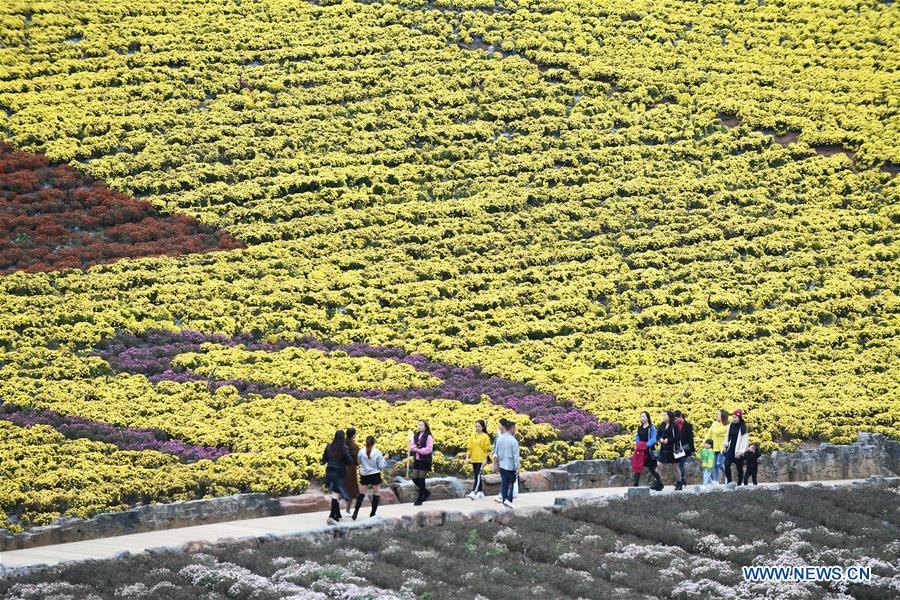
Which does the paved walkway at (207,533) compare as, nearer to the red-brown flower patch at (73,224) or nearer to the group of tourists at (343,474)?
the group of tourists at (343,474)

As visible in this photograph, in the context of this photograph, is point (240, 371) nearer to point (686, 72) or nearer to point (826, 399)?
point (826, 399)

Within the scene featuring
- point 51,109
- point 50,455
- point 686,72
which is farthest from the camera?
point 686,72

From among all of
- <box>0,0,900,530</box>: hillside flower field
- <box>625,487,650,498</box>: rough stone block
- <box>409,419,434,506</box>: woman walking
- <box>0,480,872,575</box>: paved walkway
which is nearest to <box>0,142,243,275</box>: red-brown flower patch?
<box>0,0,900,530</box>: hillside flower field

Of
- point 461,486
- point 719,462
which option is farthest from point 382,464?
point 719,462

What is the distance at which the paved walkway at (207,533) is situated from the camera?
1808cm

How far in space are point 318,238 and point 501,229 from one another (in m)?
7.22

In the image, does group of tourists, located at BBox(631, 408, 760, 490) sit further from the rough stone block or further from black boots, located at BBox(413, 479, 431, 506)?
black boots, located at BBox(413, 479, 431, 506)

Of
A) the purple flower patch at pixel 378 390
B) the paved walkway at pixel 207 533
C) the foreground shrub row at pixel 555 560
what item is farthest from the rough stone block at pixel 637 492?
the purple flower patch at pixel 378 390

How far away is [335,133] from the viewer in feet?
162

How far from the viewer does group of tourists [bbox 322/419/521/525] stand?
20.1 metres

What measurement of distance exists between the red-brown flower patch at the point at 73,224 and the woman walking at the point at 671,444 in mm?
20904

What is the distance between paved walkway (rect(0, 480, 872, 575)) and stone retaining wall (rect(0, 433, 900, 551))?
13.4 inches

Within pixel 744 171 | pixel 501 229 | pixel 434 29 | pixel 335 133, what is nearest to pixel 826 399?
pixel 501 229

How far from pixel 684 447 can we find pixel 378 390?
9.74 metres
